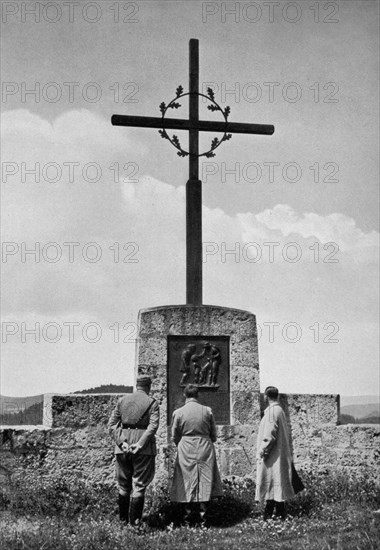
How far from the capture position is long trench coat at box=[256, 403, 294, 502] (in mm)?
8086

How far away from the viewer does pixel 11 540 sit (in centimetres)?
696

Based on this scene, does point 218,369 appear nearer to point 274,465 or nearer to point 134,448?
point 274,465

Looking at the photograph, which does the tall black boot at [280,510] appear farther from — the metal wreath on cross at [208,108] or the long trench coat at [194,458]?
the metal wreath on cross at [208,108]

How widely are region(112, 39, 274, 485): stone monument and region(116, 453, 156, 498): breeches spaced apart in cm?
126

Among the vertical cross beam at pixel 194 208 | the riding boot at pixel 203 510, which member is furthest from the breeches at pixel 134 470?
the vertical cross beam at pixel 194 208

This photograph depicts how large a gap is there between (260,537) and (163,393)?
243 cm

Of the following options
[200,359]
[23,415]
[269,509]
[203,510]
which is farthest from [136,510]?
[23,415]

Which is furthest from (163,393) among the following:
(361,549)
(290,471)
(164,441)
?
(361,549)

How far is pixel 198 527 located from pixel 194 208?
4175 mm

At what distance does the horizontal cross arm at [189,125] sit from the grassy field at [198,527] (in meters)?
4.70

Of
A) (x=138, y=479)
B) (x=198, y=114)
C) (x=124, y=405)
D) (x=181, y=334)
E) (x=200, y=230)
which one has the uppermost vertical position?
(x=198, y=114)

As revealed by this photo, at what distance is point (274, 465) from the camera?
321 inches

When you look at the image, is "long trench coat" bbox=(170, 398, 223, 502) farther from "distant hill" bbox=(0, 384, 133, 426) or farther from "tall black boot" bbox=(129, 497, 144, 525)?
"distant hill" bbox=(0, 384, 133, 426)

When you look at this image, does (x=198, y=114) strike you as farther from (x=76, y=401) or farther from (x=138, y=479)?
(x=138, y=479)
